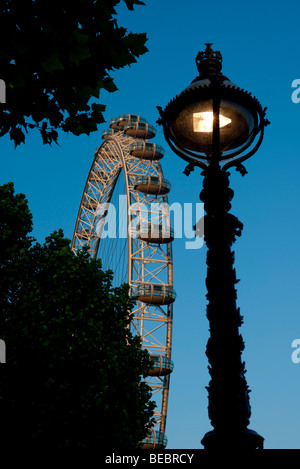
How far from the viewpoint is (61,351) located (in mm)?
18250

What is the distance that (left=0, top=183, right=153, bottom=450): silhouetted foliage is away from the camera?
17.3m

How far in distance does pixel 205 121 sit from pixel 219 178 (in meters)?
0.53

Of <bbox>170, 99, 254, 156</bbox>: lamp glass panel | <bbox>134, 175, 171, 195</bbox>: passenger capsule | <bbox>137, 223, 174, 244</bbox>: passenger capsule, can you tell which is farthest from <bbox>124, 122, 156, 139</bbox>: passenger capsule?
<bbox>170, 99, 254, 156</bbox>: lamp glass panel

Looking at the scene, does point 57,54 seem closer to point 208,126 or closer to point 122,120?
point 208,126

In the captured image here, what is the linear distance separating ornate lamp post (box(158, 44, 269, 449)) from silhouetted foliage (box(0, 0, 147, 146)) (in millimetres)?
674

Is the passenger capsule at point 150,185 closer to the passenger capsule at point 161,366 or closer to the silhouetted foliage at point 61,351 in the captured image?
the passenger capsule at point 161,366

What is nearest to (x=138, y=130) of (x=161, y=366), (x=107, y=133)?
(x=107, y=133)

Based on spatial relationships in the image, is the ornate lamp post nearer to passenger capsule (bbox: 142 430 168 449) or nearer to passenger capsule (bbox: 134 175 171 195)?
passenger capsule (bbox: 142 430 168 449)

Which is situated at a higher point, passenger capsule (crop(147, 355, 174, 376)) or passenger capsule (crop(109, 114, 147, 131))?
passenger capsule (crop(109, 114, 147, 131))

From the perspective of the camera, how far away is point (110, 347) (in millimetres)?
19984

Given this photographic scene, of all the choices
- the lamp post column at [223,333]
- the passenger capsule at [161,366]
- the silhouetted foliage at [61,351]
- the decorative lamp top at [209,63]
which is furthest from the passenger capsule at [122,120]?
the lamp post column at [223,333]

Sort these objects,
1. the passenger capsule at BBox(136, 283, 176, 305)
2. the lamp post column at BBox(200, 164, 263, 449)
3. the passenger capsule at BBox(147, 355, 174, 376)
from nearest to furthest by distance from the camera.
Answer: the lamp post column at BBox(200, 164, 263, 449), the passenger capsule at BBox(147, 355, 174, 376), the passenger capsule at BBox(136, 283, 176, 305)

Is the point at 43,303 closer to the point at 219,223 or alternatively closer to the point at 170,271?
the point at 219,223
